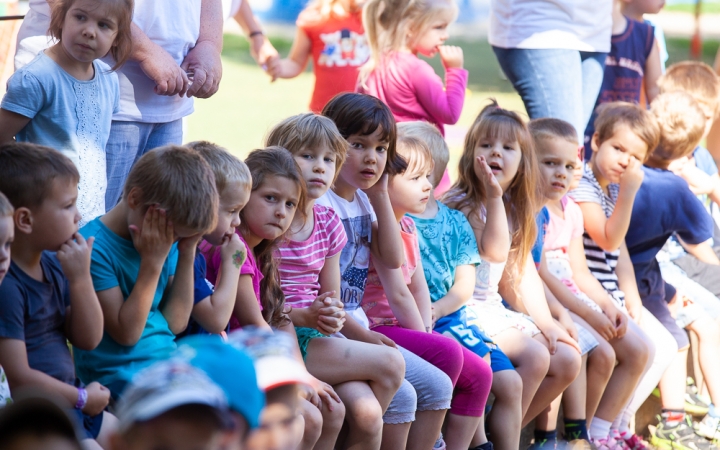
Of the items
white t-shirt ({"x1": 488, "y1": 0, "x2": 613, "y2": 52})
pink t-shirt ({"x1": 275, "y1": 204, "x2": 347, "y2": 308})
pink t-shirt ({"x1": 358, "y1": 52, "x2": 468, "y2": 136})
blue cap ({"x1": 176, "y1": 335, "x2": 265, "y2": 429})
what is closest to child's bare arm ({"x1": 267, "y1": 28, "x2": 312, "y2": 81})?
pink t-shirt ({"x1": 358, "y1": 52, "x2": 468, "y2": 136})

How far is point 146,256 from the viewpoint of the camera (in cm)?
239

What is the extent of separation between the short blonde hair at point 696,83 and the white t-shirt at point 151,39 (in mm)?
3652

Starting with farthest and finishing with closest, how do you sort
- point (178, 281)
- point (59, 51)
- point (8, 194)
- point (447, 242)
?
point (447, 242)
point (59, 51)
point (178, 281)
point (8, 194)

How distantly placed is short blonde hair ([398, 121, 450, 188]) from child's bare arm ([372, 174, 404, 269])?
494mm

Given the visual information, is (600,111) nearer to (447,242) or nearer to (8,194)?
(447,242)

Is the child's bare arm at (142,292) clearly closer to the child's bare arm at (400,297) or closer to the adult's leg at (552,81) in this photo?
the child's bare arm at (400,297)

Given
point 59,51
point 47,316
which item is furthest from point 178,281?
→ point 59,51

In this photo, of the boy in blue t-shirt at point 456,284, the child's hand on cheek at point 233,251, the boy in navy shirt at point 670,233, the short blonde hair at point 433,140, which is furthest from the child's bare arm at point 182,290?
the boy in navy shirt at point 670,233

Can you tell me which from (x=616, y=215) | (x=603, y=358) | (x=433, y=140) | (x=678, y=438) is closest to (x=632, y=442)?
(x=678, y=438)

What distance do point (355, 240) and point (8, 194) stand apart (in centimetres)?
146

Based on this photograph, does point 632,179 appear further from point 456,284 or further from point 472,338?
point 472,338

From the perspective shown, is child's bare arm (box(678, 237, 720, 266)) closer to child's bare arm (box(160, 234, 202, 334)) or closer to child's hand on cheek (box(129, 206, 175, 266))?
child's bare arm (box(160, 234, 202, 334))

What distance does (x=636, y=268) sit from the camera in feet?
16.4

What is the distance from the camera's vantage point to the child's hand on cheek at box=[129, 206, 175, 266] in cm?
239
